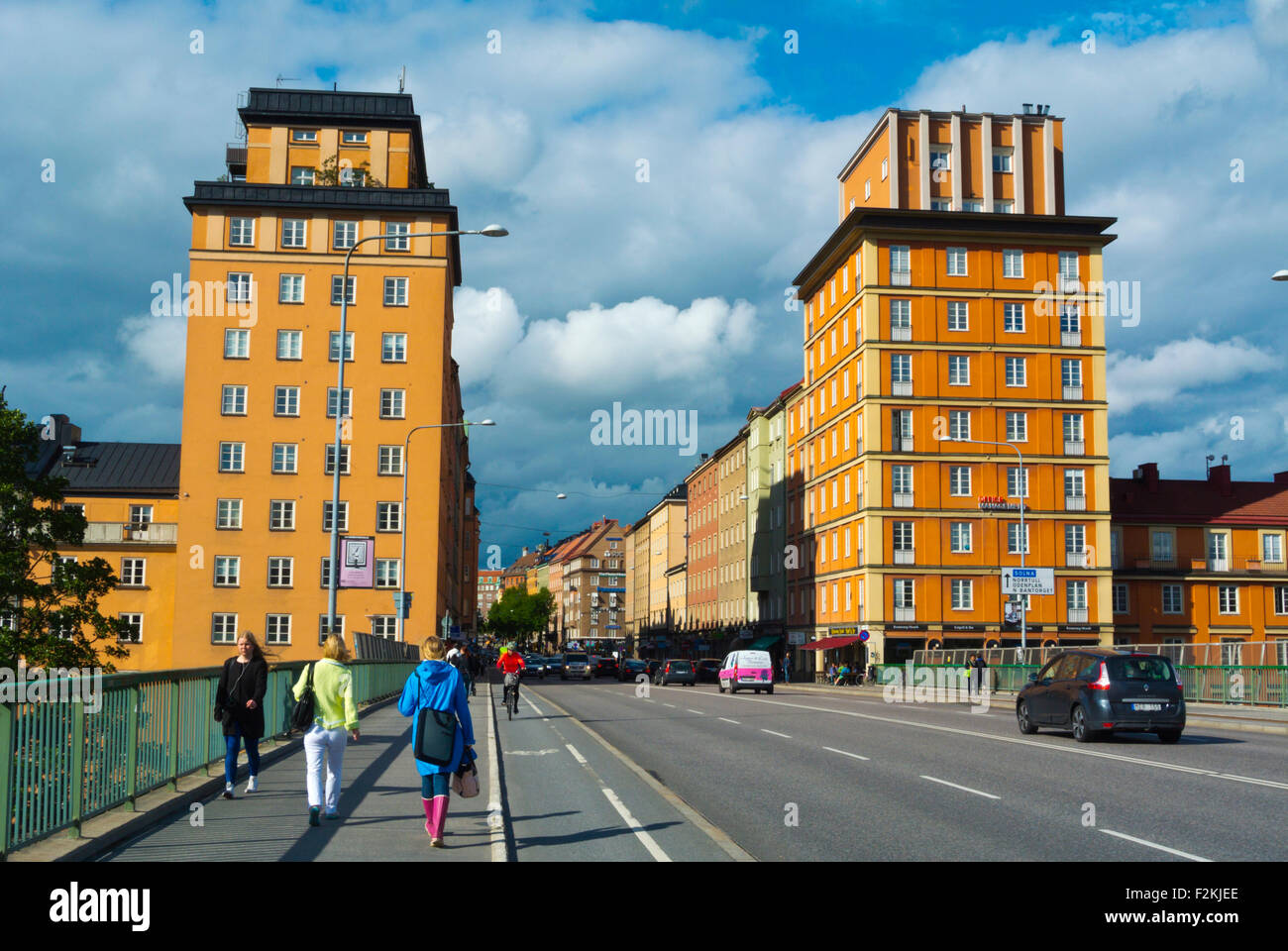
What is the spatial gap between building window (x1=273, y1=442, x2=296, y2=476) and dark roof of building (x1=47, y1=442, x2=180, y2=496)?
1855 centimetres

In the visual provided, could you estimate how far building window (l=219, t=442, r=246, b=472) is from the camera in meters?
64.8

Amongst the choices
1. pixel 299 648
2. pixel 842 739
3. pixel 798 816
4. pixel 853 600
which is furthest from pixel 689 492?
pixel 798 816

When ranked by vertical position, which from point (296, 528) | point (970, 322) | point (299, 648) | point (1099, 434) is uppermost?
point (970, 322)

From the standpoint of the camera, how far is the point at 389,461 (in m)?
65.1

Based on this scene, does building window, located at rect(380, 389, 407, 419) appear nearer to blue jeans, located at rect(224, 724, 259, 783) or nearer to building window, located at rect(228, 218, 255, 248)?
building window, located at rect(228, 218, 255, 248)

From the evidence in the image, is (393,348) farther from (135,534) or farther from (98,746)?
(98,746)

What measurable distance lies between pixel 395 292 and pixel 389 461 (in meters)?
9.64

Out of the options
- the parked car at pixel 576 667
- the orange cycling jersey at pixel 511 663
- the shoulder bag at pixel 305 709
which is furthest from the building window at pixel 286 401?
the shoulder bag at pixel 305 709

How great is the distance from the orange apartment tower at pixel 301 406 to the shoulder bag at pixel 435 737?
179 feet

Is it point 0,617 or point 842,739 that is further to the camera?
point 0,617

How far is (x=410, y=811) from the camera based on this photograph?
11.6m

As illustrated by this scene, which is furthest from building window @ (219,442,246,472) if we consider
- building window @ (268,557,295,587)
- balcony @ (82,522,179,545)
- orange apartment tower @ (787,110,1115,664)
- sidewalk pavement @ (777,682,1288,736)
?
sidewalk pavement @ (777,682,1288,736)
